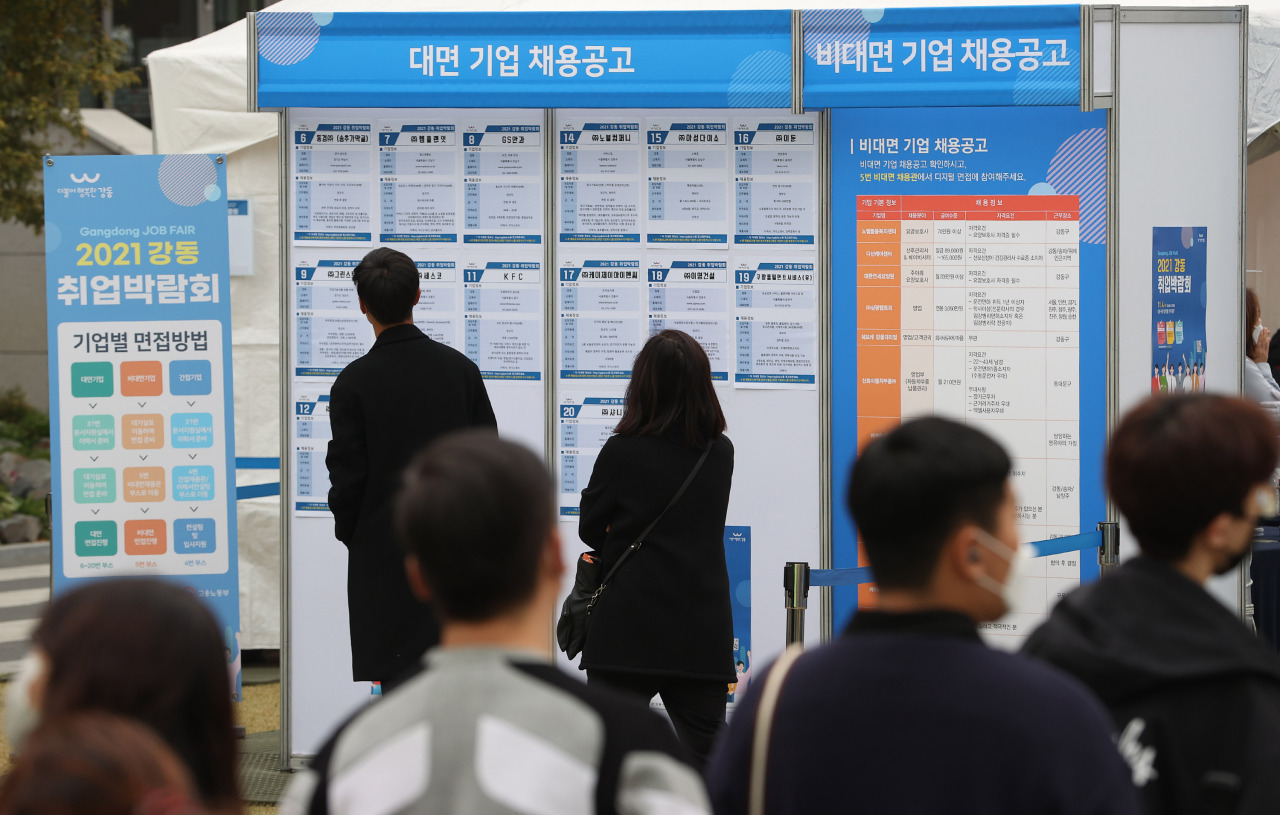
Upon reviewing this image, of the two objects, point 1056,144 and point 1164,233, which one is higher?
point 1056,144

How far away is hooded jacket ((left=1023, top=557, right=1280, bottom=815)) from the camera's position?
1.57 metres

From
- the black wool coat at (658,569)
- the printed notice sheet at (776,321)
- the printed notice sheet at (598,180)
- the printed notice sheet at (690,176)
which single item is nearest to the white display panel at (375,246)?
the printed notice sheet at (598,180)

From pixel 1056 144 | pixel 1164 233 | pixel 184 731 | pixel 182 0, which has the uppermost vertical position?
pixel 182 0

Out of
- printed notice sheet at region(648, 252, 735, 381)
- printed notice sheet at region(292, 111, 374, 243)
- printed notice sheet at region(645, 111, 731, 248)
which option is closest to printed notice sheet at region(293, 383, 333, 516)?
printed notice sheet at region(292, 111, 374, 243)

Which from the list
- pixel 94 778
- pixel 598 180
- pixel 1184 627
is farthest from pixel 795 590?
pixel 94 778

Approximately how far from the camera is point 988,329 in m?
4.92

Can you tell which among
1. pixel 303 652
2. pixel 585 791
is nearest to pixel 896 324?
pixel 303 652

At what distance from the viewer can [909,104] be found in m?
4.74

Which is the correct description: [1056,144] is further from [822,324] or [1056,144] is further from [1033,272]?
[822,324]

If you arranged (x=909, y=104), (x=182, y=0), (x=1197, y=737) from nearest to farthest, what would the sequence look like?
(x=1197, y=737) → (x=909, y=104) → (x=182, y=0)

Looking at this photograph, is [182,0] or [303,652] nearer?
[303,652]

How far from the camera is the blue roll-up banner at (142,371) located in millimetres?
4992

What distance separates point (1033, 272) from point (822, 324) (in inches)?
32.1

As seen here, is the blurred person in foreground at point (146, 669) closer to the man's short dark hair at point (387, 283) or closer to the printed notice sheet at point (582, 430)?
the man's short dark hair at point (387, 283)
